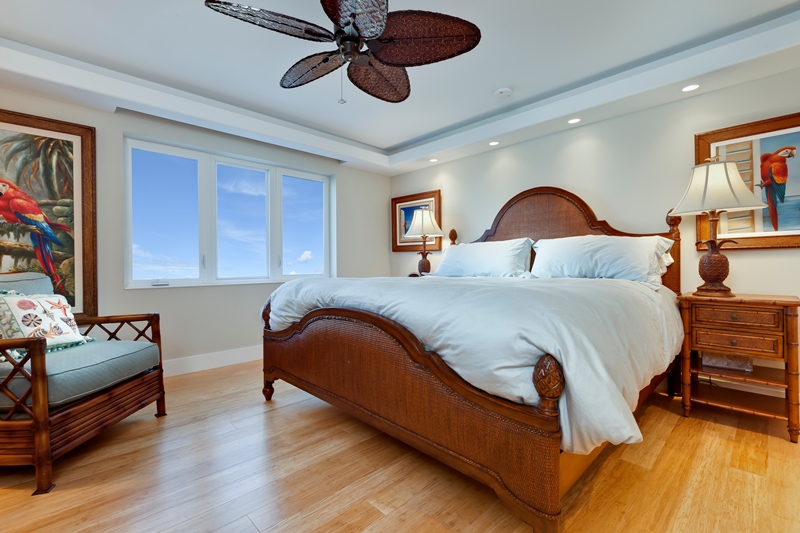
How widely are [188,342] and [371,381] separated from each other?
94.8 inches

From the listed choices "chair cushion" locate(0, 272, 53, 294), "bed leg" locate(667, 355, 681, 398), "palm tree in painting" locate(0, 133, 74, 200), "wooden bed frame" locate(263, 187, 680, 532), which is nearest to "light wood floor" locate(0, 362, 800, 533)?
"wooden bed frame" locate(263, 187, 680, 532)

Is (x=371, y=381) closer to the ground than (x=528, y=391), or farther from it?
closer to the ground

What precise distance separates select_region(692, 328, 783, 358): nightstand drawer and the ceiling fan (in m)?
2.17

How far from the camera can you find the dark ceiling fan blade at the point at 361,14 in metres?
1.44

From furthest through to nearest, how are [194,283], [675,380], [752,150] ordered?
1. [194,283]
2. [675,380]
3. [752,150]

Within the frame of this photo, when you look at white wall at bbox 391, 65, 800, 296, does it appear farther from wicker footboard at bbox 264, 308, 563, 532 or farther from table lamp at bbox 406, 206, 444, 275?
wicker footboard at bbox 264, 308, 563, 532

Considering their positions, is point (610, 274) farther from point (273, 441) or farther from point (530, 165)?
point (273, 441)

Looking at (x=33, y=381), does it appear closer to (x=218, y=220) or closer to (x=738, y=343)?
(x=218, y=220)

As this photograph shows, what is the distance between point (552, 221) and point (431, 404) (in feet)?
8.13

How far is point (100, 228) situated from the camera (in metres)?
2.87

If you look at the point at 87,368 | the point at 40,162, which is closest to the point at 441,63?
the point at 87,368

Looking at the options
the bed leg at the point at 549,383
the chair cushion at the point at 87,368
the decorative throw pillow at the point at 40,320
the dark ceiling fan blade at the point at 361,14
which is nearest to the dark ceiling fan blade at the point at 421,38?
the dark ceiling fan blade at the point at 361,14

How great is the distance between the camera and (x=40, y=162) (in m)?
2.63

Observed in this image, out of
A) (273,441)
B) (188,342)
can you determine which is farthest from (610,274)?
(188,342)
